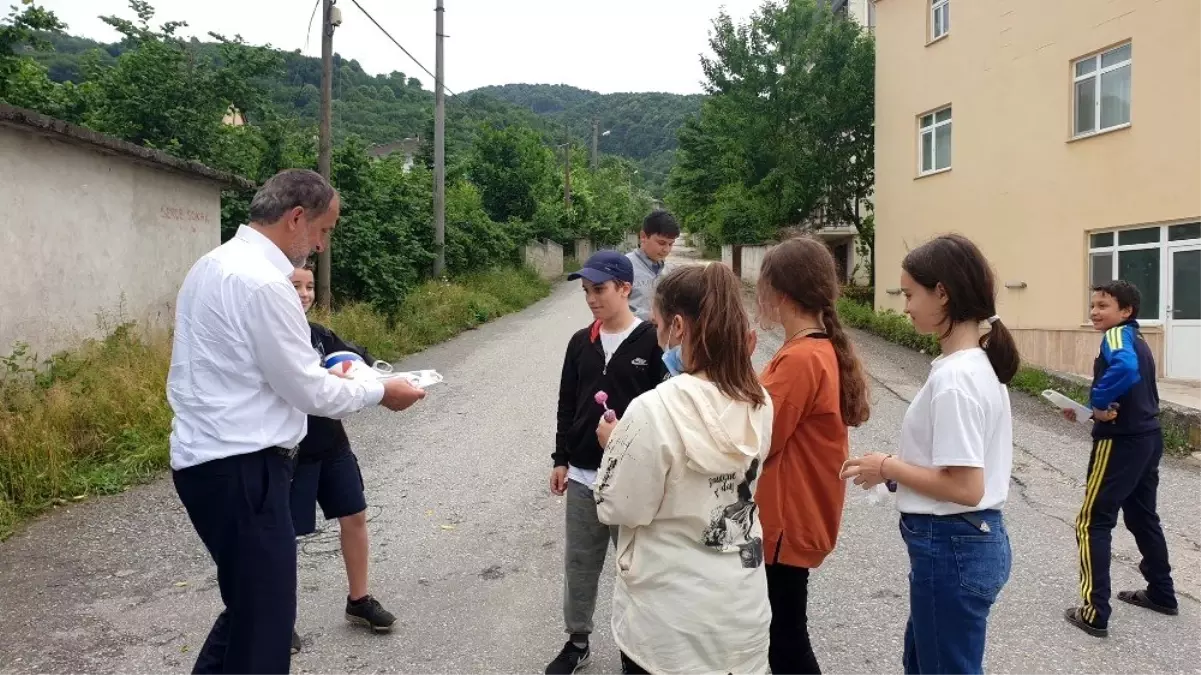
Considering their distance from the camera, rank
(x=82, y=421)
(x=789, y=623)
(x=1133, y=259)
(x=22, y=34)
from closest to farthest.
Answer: (x=789, y=623) → (x=82, y=421) → (x=22, y=34) → (x=1133, y=259)

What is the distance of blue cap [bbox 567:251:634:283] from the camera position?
3.26 m

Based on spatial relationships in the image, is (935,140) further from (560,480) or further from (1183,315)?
(560,480)

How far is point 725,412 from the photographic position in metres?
2.16

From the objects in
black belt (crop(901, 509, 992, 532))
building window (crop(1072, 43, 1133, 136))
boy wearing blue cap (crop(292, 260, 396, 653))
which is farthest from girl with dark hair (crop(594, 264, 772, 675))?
building window (crop(1072, 43, 1133, 136))

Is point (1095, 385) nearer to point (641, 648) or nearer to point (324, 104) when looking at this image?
point (641, 648)

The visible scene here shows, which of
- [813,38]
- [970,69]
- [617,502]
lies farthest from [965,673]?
[813,38]

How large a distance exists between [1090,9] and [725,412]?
1346cm

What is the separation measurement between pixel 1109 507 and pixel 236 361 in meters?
3.84

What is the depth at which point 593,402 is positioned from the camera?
328 cm

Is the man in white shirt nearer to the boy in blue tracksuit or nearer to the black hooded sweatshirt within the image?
the black hooded sweatshirt

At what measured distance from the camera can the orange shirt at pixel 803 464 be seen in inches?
100

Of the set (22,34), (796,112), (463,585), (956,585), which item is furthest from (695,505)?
(796,112)

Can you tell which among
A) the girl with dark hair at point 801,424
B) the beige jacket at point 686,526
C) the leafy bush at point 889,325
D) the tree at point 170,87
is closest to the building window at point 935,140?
the leafy bush at point 889,325

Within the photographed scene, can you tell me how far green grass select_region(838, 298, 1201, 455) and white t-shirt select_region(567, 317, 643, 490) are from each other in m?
1.47
